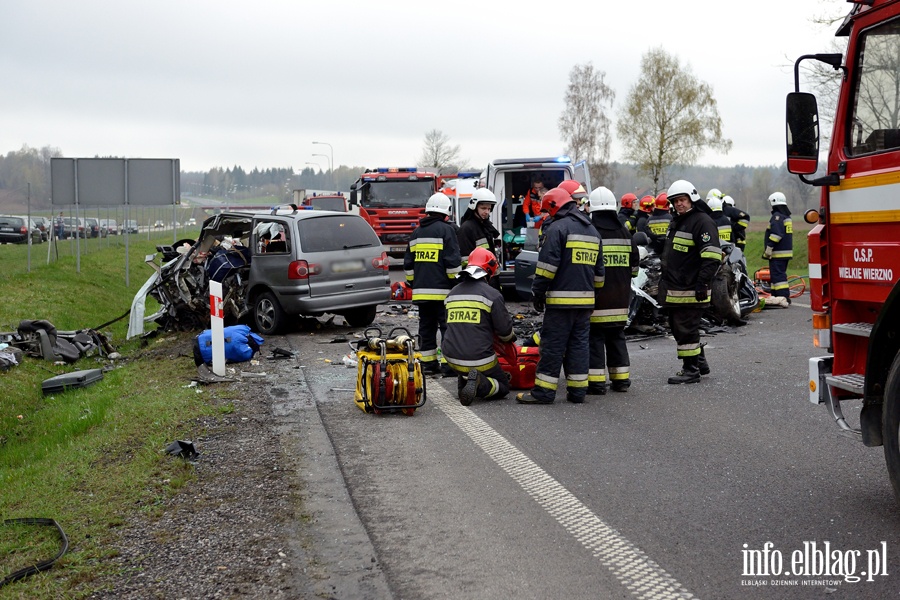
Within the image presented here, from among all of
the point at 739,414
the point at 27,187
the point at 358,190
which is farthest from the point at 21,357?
the point at 358,190

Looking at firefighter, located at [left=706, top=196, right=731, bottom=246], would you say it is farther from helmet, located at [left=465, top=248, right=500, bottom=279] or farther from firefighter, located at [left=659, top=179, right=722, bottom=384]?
helmet, located at [left=465, top=248, right=500, bottom=279]

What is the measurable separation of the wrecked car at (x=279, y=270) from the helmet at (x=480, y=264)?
446 centimetres

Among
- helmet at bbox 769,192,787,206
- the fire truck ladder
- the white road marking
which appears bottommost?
the white road marking

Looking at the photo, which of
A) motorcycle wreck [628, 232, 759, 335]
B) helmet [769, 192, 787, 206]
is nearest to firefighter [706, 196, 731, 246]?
motorcycle wreck [628, 232, 759, 335]

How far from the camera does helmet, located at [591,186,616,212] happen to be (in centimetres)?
892

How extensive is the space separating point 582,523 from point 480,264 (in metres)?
4.17

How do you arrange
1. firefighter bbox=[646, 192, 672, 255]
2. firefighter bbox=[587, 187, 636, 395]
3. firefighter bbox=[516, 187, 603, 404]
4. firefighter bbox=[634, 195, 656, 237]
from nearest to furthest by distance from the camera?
firefighter bbox=[516, 187, 603, 404] < firefighter bbox=[587, 187, 636, 395] < firefighter bbox=[646, 192, 672, 255] < firefighter bbox=[634, 195, 656, 237]

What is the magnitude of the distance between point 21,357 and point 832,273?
1168 centimetres

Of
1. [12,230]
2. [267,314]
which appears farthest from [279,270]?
[12,230]

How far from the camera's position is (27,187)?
24516mm

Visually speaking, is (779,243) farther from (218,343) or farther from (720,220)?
(218,343)

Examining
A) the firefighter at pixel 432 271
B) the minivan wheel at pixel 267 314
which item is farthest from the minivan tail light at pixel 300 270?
the firefighter at pixel 432 271

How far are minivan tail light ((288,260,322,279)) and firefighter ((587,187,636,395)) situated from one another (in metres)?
5.07

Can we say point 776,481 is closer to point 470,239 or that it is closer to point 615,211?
point 615,211
